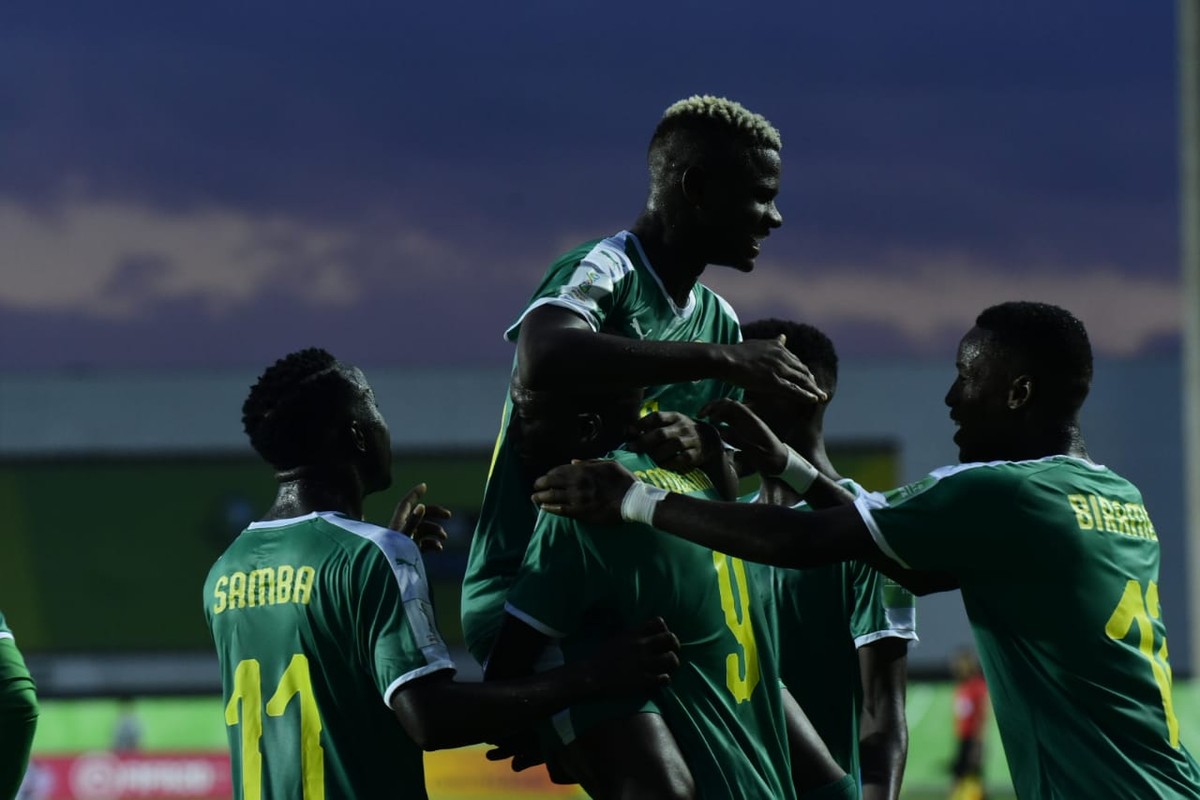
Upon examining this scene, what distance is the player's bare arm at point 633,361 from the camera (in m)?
4.69

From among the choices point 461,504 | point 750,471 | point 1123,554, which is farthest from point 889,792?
point 461,504

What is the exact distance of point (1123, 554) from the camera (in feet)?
15.9

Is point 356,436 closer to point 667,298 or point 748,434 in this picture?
point 667,298

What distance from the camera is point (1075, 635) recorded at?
473cm

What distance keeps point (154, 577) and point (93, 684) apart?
2450mm

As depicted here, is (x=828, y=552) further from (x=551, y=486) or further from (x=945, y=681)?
(x=945, y=681)

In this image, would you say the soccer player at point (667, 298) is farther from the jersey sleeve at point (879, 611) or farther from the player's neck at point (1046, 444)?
the jersey sleeve at point (879, 611)

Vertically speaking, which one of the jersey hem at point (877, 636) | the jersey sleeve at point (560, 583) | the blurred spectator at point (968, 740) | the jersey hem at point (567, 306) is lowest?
the blurred spectator at point (968, 740)

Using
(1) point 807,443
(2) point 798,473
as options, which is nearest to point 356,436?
(2) point 798,473

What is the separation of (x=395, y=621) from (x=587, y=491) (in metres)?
0.62

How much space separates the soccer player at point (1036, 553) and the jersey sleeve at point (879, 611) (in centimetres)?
106

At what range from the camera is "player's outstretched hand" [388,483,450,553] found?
5809 mm

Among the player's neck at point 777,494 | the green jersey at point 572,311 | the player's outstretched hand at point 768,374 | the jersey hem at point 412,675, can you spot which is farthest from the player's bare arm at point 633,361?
the player's neck at point 777,494

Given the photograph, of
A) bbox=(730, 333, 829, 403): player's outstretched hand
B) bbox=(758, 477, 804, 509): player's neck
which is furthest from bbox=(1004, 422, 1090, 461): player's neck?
bbox=(758, 477, 804, 509): player's neck
